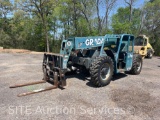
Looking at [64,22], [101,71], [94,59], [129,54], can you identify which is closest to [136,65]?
[129,54]

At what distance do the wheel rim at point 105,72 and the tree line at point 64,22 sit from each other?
613 inches

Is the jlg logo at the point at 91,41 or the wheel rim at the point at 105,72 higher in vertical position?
the jlg logo at the point at 91,41

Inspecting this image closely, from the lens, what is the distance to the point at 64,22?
24.0 metres

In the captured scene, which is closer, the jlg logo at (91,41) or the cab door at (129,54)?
the jlg logo at (91,41)

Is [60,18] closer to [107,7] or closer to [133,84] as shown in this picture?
[107,7]

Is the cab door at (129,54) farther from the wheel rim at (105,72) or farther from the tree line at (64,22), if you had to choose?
the tree line at (64,22)

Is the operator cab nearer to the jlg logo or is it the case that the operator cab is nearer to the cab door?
the cab door

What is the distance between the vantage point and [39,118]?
10.1ft

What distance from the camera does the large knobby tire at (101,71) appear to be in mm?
4781

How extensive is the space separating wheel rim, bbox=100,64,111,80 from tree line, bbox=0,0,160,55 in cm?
1557

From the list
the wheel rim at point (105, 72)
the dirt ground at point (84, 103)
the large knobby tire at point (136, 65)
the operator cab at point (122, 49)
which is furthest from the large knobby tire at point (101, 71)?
the large knobby tire at point (136, 65)

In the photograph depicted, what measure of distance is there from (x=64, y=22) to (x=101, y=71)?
66.4 ft

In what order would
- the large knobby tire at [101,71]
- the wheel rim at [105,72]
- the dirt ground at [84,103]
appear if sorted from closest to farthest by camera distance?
1. the dirt ground at [84,103]
2. the large knobby tire at [101,71]
3. the wheel rim at [105,72]

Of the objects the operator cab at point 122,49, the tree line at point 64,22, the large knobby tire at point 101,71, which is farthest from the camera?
the tree line at point 64,22
